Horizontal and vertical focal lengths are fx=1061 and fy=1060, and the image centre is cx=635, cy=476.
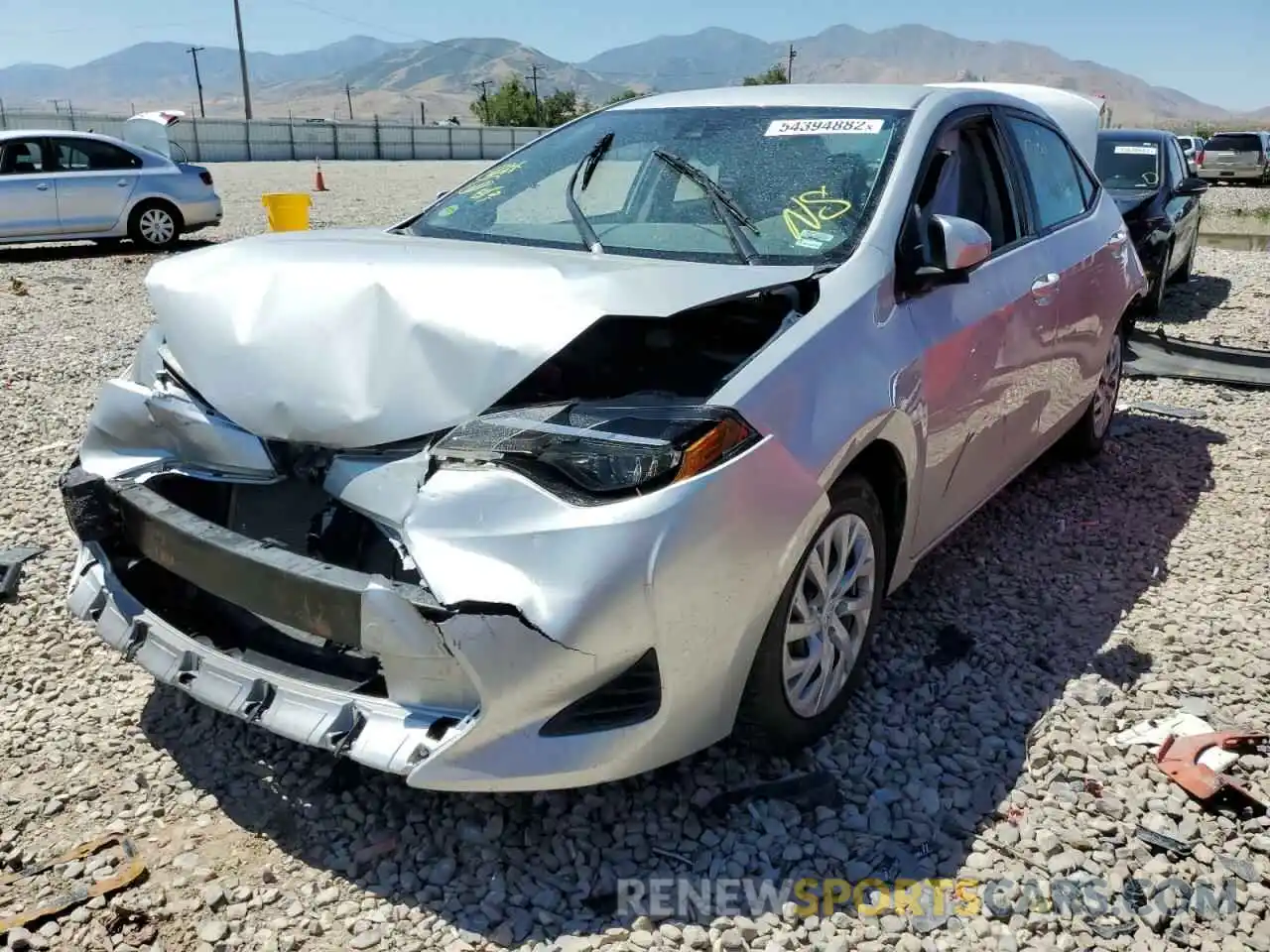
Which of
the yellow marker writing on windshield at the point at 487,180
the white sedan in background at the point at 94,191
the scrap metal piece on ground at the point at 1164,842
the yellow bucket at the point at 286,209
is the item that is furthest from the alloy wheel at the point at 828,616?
the white sedan in background at the point at 94,191

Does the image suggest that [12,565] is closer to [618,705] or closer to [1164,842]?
[618,705]

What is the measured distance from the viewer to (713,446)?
2.37 m

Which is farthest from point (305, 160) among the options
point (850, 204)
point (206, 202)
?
point (850, 204)

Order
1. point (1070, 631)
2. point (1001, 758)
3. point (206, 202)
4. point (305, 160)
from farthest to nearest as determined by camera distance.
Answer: point (305, 160)
point (206, 202)
point (1070, 631)
point (1001, 758)

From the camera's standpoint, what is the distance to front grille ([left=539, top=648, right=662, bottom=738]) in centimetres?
230

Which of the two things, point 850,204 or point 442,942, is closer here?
point 442,942

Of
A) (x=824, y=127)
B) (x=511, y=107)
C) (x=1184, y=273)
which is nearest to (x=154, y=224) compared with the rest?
(x=824, y=127)

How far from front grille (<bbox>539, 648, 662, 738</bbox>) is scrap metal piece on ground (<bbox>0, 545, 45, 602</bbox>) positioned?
267cm

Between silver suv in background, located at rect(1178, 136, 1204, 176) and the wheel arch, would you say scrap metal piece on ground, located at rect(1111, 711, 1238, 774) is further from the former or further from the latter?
silver suv in background, located at rect(1178, 136, 1204, 176)

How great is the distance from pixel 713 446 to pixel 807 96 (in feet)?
6.57

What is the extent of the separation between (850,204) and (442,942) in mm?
2361

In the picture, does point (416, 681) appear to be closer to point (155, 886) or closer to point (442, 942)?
point (442, 942)

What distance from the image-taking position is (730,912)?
2430mm

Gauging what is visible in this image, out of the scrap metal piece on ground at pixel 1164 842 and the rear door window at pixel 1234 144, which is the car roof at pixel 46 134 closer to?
the scrap metal piece on ground at pixel 1164 842
